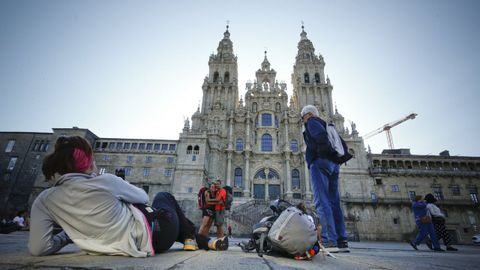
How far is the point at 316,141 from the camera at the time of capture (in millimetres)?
4168

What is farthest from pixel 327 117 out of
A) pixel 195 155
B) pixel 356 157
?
pixel 195 155

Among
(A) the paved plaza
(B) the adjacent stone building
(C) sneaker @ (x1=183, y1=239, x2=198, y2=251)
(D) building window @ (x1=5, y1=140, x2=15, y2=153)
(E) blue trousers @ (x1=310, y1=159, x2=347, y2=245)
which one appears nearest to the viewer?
(A) the paved plaza

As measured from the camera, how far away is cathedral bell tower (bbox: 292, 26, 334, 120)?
3232 cm

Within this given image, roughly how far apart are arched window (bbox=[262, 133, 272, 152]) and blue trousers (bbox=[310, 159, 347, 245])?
25764 millimetres

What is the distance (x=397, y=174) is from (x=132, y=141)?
1310 inches

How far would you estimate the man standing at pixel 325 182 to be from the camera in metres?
3.95

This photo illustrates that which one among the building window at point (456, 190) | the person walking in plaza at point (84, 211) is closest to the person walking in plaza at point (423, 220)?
the person walking in plaza at point (84, 211)

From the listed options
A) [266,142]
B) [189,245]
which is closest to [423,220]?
[189,245]

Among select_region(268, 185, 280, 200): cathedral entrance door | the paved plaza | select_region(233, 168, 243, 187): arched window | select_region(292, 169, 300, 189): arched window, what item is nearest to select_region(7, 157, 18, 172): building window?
select_region(233, 168, 243, 187): arched window

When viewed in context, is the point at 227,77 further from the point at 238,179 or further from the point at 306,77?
the point at 238,179

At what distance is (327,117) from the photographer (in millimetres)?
30766

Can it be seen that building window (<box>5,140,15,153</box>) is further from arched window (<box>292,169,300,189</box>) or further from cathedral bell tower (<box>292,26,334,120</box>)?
cathedral bell tower (<box>292,26,334,120</box>)

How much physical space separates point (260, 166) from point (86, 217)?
89.4 ft

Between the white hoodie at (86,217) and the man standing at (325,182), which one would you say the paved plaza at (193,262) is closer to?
the white hoodie at (86,217)
